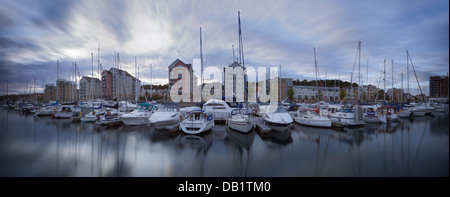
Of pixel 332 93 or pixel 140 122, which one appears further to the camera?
pixel 332 93

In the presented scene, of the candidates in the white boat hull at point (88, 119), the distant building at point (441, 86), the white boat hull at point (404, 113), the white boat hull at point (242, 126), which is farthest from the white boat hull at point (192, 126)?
the white boat hull at point (404, 113)

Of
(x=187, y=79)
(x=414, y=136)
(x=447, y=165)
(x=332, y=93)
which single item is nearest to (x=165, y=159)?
(x=447, y=165)

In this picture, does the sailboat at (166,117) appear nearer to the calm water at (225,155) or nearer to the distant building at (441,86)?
the calm water at (225,155)

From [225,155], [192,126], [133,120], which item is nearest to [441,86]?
[225,155]

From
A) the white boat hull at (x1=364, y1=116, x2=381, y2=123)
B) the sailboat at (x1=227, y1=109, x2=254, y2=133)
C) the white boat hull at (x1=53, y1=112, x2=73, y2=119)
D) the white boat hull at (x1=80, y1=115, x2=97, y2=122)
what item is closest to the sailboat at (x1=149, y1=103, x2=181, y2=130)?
the sailboat at (x1=227, y1=109, x2=254, y2=133)

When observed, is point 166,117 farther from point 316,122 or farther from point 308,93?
point 308,93

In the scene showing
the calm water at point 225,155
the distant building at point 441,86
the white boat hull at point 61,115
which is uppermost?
the distant building at point 441,86

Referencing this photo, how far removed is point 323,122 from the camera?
14.1 m

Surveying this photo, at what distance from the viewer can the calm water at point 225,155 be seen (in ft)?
20.8

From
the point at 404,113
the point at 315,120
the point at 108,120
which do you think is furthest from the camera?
the point at 404,113

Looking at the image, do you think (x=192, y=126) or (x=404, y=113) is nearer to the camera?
(x=192, y=126)

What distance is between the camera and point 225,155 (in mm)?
8008
